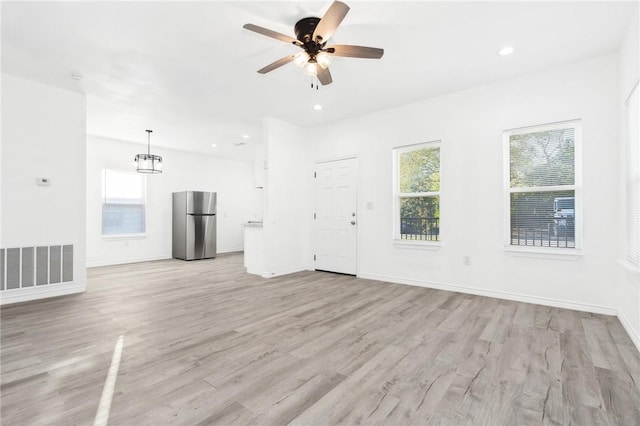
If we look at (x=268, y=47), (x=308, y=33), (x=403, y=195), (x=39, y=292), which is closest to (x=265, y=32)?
(x=308, y=33)

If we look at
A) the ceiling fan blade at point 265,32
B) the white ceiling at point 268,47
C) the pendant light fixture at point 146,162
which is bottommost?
the pendant light fixture at point 146,162

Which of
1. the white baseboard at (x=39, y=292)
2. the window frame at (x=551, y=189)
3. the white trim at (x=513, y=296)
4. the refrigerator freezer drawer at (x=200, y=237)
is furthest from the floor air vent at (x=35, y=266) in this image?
the window frame at (x=551, y=189)

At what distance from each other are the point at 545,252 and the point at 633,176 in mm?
1149

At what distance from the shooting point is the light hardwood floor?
164cm

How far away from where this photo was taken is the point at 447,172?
4.29m

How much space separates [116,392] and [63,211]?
3.44 metres

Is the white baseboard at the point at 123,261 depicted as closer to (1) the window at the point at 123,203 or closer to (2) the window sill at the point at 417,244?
(1) the window at the point at 123,203

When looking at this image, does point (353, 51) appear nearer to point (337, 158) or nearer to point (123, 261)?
point (337, 158)

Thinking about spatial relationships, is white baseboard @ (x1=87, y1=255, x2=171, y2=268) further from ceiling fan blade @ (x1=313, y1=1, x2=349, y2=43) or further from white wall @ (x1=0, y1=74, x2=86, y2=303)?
ceiling fan blade @ (x1=313, y1=1, x2=349, y2=43)

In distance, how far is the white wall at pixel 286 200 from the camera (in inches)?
207

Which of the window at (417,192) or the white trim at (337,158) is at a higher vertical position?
the white trim at (337,158)

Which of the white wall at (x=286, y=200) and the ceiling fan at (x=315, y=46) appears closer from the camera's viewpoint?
the ceiling fan at (x=315, y=46)

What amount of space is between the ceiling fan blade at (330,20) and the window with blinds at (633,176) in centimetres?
259

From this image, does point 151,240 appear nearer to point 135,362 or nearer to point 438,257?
point 135,362
